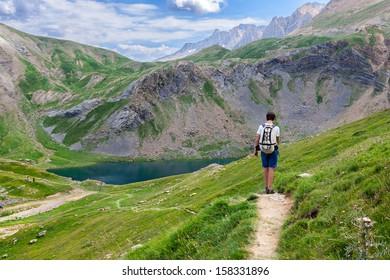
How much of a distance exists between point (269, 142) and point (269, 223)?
6478 mm

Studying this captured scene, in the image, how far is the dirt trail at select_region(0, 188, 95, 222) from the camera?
9688 cm

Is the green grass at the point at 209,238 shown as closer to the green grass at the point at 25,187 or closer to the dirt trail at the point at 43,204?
the dirt trail at the point at 43,204

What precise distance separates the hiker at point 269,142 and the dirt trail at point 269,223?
1.66 metres

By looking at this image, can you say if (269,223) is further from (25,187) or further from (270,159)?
(25,187)

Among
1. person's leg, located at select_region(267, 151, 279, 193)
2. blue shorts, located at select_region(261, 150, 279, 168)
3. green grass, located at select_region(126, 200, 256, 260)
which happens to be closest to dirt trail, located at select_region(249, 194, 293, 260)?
green grass, located at select_region(126, 200, 256, 260)

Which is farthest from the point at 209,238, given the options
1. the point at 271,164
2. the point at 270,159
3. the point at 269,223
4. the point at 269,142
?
the point at 270,159

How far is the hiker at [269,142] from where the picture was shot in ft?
62.2

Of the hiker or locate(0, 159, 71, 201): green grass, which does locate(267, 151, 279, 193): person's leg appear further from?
locate(0, 159, 71, 201): green grass

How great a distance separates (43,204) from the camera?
10769 centimetres

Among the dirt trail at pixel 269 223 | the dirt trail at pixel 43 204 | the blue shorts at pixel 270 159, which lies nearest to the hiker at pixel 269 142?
the blue shorts at pixel 270 159

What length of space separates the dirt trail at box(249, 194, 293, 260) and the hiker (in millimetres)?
1657

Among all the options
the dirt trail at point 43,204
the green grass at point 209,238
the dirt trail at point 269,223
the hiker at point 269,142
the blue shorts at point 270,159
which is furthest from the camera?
the dirt trail at point 43,204
